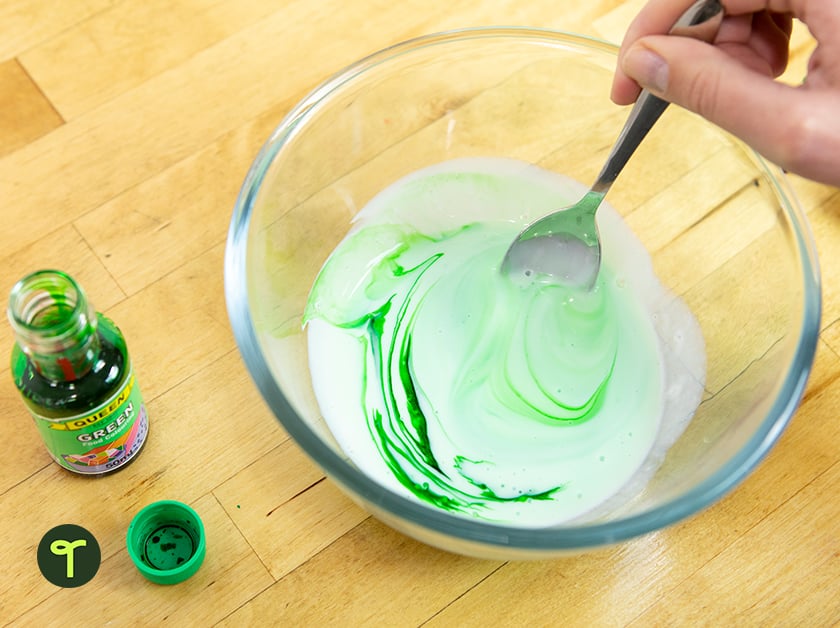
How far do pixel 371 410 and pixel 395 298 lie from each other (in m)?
0.18

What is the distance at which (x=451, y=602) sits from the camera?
1149 millimetres

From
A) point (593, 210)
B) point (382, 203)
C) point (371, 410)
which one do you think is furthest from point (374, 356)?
point (593, 210)

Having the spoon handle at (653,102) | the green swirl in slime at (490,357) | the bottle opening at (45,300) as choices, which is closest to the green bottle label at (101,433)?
the bottle opening at (45,300)

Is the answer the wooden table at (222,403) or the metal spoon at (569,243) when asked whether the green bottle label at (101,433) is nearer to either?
the wooden table at (222,403)

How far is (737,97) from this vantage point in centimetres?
92

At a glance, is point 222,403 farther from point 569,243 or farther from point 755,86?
point 755,86

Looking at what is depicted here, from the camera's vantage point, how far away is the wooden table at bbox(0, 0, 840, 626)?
115 cm

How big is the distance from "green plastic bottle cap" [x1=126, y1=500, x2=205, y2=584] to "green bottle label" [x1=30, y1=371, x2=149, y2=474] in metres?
0.08

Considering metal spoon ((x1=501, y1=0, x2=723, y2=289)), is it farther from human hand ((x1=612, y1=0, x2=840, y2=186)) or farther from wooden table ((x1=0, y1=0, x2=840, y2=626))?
wooden table ((x1=0, y1=0, x2=840, y2=626))

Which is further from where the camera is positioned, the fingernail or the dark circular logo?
the dark circular logo

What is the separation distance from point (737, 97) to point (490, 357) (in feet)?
1.58

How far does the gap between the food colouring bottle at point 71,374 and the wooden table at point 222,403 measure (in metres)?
0.10

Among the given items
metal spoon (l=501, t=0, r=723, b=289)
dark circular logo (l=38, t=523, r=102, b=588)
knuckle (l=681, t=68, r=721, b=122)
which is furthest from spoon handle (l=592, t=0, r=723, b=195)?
dark circular logo (l=38, t=523, r=102, b=588)

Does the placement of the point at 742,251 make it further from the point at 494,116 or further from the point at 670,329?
the point at 494,116
